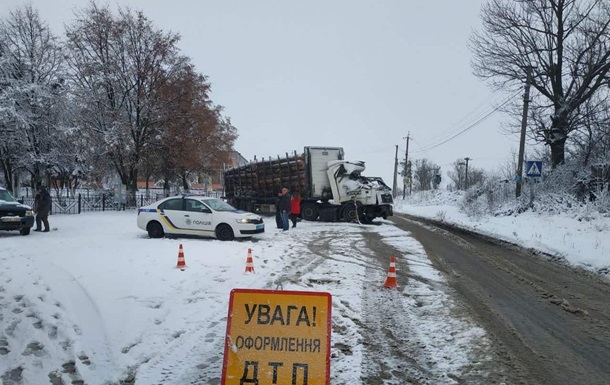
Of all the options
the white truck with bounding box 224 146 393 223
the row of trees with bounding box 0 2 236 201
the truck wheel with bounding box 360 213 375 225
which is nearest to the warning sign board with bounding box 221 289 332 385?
the white truck with bounding box 224 146 393 223

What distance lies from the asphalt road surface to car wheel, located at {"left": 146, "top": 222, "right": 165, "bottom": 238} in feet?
27.8

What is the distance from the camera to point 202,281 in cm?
778

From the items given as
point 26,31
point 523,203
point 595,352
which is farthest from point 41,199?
point 523,203

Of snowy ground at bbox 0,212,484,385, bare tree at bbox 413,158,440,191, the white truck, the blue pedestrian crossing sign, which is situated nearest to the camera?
snowy ground at bbox 0,212,484,385

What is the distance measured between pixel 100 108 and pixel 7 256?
19132 millimetres

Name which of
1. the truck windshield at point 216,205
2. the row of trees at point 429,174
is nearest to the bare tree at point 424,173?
the row of trees at point 429,174

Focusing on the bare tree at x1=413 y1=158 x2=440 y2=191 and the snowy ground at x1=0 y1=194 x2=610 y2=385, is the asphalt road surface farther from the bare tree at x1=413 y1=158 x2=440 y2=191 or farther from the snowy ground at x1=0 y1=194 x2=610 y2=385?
the bare tree at x1=413 y1=158 x2=440 y2=191

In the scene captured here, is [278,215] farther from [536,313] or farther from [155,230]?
[536,313]

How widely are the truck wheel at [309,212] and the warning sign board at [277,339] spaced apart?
18.7 meters

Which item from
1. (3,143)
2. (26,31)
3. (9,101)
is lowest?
(3,143)

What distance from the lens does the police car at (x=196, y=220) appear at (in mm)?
13430

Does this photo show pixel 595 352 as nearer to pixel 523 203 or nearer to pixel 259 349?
pixel 259 349

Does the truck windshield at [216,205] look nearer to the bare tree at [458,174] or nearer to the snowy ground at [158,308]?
the snowy ground at [158,308]

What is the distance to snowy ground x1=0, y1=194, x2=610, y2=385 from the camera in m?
4.30
